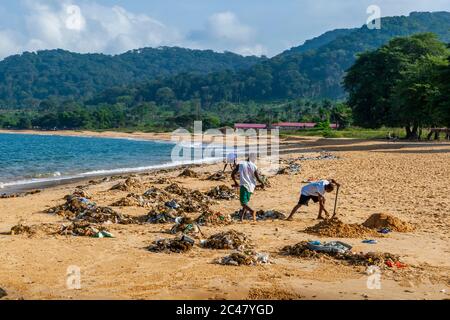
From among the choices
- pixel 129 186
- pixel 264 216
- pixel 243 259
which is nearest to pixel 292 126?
pixel 129 186

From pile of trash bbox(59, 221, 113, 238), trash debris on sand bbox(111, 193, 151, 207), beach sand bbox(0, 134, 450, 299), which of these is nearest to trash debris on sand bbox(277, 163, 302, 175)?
beach sand bbox(0, 134, 450, 299)

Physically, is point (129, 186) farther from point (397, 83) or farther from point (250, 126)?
point (250, 126)

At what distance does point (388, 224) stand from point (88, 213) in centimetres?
745

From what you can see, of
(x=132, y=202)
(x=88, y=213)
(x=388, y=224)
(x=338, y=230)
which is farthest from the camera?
(x=132, y=202)

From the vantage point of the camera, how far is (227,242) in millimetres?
9812

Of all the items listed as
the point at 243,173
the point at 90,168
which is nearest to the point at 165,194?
the point at 243,173

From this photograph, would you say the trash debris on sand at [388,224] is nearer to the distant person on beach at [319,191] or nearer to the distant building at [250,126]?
the distant person on beach at [319,191]

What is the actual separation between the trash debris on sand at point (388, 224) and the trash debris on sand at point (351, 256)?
252cm

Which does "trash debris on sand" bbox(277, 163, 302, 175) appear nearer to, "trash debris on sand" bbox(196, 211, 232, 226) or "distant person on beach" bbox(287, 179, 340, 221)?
"distant person on beach" bbox(287, 179, 340, 221)

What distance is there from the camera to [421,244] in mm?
10070

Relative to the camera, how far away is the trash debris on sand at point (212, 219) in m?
12.3

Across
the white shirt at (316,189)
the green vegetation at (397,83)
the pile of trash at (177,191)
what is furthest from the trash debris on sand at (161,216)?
the green vegetation at (397,83)

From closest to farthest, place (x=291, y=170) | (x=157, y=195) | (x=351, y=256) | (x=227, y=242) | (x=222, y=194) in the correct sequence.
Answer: (x=351, y=256), (x=227, y=242), (x=157, y=195), (x=222, y=194), (x=291, y=170)
